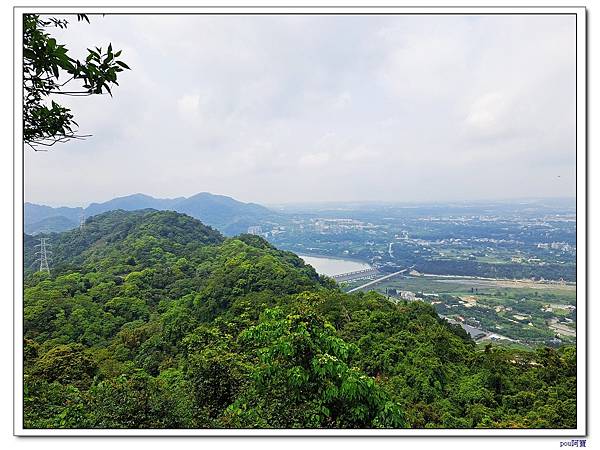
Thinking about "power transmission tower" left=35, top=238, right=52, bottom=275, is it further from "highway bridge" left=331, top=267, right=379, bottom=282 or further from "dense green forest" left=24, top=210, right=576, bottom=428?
"highway bridge" left=331, top=267, right=379, bottom=282

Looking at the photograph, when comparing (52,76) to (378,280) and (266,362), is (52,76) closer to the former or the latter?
(266,362)

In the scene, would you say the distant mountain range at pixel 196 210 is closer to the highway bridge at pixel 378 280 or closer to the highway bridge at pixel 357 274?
the highway bridge at pixel 357 274

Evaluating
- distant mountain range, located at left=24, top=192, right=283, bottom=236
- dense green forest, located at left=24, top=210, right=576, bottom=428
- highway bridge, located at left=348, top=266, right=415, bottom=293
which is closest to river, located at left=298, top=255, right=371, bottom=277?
highway bridge, located at left=348, top=266, right=415, bottom=293

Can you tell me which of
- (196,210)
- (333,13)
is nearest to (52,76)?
(333,13)

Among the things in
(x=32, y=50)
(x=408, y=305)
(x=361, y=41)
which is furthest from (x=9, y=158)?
(x=408, y=305)

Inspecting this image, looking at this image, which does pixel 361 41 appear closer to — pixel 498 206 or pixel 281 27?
pixel 281 27
